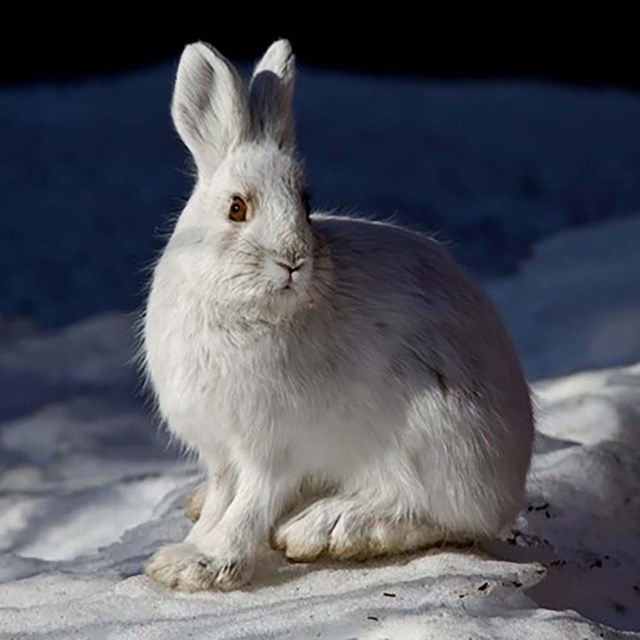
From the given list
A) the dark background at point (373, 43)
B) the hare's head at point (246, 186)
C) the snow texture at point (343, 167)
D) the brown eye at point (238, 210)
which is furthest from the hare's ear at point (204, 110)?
the dark background at point (373, 43)

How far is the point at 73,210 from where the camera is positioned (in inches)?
326

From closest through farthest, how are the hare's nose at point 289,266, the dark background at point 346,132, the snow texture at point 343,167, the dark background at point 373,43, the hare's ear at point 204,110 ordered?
the hare's nose at point 289,266, the hare's ear at point 204,110, the snow texture at point 343,167, the dark background at point 346,132, the dark background at point 373,43

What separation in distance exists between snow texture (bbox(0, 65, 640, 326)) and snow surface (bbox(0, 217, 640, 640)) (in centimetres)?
73

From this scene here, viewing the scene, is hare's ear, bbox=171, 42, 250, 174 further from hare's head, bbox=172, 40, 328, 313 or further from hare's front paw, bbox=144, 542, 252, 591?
hare's front paw, bbox=144, 542, 252, 591

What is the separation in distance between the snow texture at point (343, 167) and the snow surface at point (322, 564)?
73cm

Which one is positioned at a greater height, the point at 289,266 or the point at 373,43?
the point at 289,266

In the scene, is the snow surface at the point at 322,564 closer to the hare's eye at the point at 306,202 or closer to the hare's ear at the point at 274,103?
the hare's eye at the point at 306,202

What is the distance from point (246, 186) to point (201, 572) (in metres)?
0.67

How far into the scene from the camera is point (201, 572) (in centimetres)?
298

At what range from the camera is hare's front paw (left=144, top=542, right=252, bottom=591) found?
2.98m

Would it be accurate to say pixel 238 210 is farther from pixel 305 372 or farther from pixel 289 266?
A: pixel 305 372

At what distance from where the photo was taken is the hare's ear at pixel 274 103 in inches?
116

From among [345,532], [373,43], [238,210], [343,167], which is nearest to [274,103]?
[238,210]

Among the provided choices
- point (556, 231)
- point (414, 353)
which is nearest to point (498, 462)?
point (414, 353)
